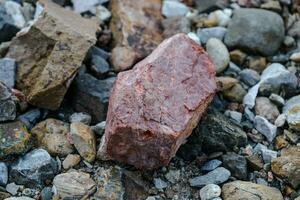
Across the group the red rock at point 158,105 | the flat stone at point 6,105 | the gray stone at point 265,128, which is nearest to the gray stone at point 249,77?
the gray stone at point 265,128

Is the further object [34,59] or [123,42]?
[123,42]

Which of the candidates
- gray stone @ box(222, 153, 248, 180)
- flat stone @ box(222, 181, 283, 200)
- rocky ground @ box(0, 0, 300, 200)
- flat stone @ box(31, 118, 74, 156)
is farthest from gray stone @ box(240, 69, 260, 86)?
flat stone @ box(31, 118, 74, 156)

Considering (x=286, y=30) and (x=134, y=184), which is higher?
(x=286, y=30)

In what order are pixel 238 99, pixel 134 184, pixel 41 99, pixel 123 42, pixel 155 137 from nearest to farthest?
pixel 155 137 < pixel 134 184 < pixel 41 99 < pixel 238 99 < pixel 123 42

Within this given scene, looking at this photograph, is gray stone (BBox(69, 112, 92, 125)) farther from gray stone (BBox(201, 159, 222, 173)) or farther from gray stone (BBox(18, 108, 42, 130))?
gray stone (BBox(201, 159, 222, 173))

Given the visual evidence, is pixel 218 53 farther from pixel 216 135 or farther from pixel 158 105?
pixel 158 105

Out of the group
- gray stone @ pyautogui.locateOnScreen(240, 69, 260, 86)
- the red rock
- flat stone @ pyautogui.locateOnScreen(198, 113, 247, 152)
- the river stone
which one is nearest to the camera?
the red rock

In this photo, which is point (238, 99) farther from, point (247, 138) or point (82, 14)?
point (82, 14)

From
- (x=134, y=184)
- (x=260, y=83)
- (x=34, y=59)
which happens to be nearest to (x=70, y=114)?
(x=34, y=59)
